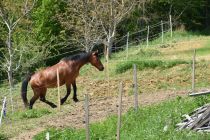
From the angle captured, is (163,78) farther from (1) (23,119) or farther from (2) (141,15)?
(2) (141,15)

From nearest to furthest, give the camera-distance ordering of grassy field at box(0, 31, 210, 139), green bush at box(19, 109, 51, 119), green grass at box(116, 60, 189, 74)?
grassy field at box(0, 31, 210, 139), green bush at box(19, 109, 51, 119), green grass at box(116, 60, 189, 74)

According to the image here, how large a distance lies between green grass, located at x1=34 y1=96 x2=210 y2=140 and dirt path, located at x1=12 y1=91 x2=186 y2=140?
881 mm

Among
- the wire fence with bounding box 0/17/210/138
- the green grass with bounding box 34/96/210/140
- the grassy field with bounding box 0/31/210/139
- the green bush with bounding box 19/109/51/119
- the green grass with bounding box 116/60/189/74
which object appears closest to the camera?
the green grass with bounding box 34/96/210/140

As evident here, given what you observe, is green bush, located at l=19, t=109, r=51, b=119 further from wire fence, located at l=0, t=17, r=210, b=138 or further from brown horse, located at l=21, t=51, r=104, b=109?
brown horse, located at l=21, t=51, r=104, b=109

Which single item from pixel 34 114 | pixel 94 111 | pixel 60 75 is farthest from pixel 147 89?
pixel 34 114

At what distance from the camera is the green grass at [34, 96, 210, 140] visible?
1192cm

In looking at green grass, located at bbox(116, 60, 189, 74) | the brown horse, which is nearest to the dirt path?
the brown horse

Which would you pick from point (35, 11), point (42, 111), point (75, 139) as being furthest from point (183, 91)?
point (35, 11)

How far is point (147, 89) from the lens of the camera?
20.0m

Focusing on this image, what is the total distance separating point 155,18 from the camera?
43719 millimetres

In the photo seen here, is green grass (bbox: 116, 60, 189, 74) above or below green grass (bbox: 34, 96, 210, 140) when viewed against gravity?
above

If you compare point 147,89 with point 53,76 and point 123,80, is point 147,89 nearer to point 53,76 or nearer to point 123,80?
point 123,80

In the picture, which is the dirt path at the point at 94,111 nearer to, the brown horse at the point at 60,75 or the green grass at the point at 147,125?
the green grass at the point at 147,125

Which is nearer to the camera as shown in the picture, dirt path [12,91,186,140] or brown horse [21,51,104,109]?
dirt path [12,91,186,140]
